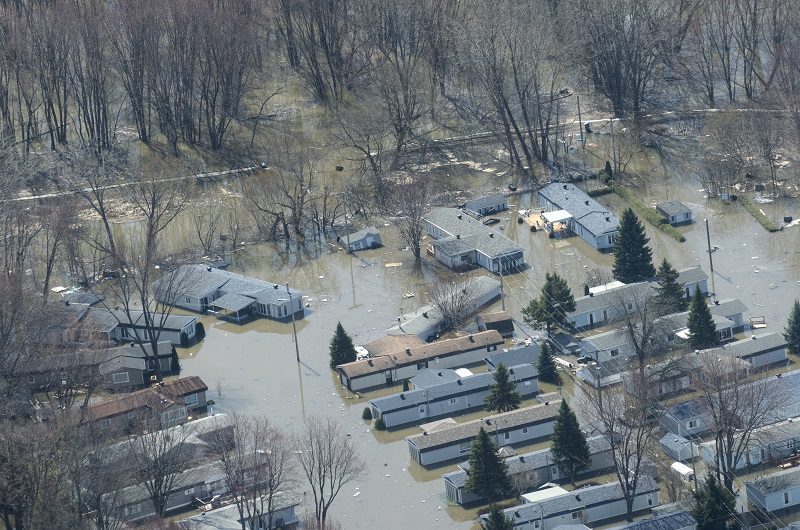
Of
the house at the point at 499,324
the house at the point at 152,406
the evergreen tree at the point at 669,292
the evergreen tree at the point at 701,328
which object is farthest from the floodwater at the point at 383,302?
the evergreen tree at the point at 701,328

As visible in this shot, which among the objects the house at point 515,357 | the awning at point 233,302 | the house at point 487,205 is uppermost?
the house at point 487,205

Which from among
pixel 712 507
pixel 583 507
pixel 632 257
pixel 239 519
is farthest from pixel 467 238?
pixel 712 507

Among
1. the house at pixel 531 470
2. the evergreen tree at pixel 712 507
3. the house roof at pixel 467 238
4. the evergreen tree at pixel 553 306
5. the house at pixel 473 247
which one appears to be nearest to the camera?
the evergreen tree at pixel 712 507

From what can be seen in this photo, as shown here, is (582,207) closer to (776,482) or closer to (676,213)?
(676,213)

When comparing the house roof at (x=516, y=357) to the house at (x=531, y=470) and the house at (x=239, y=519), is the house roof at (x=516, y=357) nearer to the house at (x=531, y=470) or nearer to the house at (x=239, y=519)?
the house at (x=531, y=470)

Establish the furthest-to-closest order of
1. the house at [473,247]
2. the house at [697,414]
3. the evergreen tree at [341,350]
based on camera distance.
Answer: the house at [473,247]
the evergreen tree at [341,350]
the house at [697,414]

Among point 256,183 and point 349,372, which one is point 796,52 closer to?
point 256,183

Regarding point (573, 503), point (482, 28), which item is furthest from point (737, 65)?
point (573, 503)
